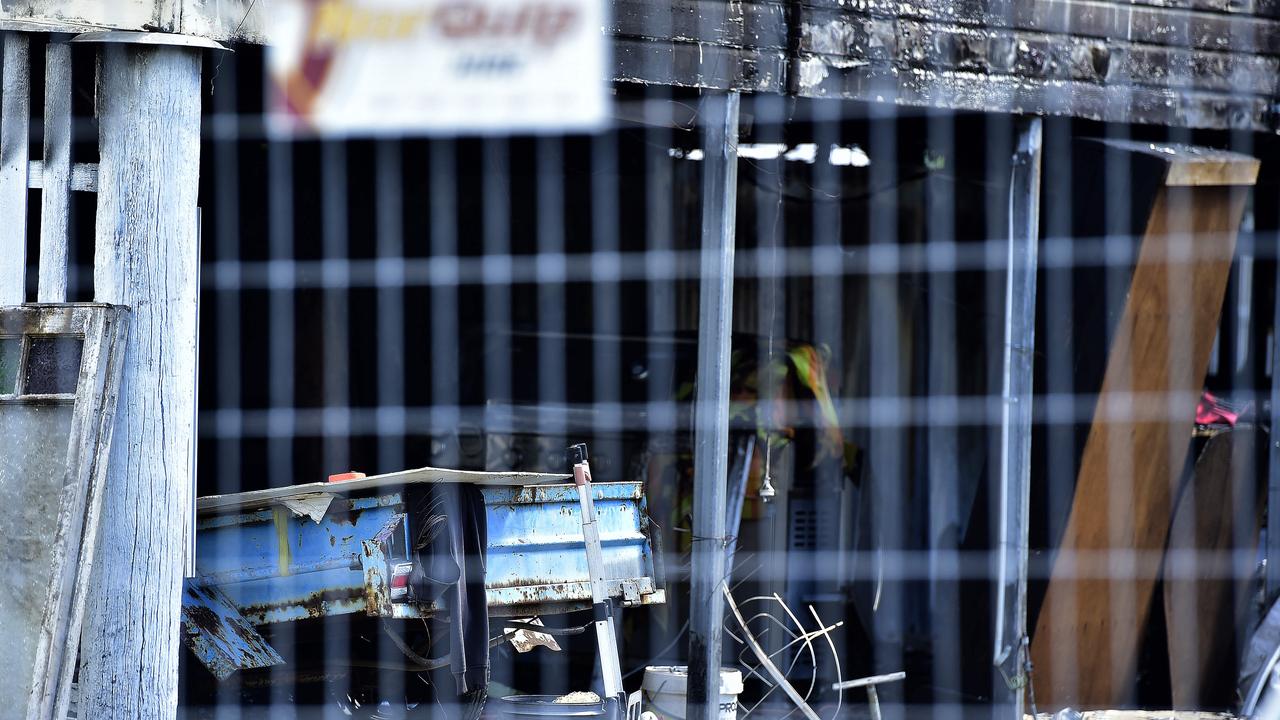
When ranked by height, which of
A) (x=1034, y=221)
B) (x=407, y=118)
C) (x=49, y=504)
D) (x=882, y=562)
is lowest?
(x=882, y=562)

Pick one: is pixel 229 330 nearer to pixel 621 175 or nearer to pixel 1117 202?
pixel 621 175

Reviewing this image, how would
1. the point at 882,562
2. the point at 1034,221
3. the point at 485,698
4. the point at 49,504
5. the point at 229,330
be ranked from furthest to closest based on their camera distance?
the point at 882,562 → the point at 229,330 → the point at 1034,221 → the point at 485,698 → the point at 49,504

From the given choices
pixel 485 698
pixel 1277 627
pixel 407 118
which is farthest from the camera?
pixel 1277 627

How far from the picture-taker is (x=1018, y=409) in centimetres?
405

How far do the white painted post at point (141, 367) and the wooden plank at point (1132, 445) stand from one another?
2.87 meters

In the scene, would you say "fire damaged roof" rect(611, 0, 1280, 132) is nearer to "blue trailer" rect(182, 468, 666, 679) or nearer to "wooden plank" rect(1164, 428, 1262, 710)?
"wooden plank" rect(1164, 428, 1262, 710)

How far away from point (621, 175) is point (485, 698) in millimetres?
3076

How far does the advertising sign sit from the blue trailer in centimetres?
104

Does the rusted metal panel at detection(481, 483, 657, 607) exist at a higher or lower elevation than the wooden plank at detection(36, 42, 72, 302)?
lower

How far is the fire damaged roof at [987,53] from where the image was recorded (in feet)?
12.0

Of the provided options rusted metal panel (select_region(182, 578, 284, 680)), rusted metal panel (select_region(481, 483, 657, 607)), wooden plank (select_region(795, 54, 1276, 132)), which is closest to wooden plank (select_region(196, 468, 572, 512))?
rusted metal panel (select_region(481, 483, 657, 607))

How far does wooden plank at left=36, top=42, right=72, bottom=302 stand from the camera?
9.62 ft

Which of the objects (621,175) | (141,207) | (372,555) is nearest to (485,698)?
(372,555)

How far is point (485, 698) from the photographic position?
3406 mm
